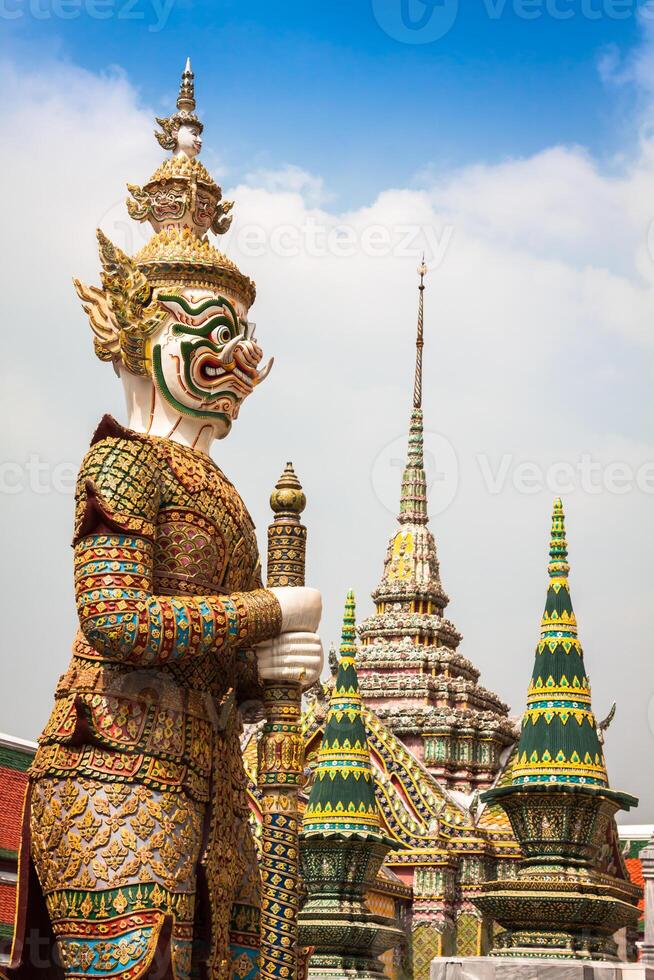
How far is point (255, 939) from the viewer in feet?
23.7

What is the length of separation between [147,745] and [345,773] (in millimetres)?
8751

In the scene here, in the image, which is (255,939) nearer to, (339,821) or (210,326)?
(210,326)

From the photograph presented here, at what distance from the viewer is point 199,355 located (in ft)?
24.6

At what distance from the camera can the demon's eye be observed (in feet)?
24.8

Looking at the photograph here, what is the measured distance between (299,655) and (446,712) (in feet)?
60.4

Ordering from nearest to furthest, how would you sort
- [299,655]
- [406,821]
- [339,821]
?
[299,655] < [339,821] < [406,821]

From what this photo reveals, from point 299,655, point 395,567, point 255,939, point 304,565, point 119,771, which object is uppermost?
point 395,567

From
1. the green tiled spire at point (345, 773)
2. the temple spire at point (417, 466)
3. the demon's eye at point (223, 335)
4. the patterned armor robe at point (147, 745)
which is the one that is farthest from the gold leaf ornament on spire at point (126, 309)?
the temple spire at point (417, 466)

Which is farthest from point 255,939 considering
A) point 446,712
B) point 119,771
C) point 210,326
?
point 446,712

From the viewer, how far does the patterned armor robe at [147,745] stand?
21.6 feet

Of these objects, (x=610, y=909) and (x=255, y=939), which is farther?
(x=610, y=909)

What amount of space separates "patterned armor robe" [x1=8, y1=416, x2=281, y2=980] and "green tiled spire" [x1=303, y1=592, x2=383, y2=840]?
7776 mm

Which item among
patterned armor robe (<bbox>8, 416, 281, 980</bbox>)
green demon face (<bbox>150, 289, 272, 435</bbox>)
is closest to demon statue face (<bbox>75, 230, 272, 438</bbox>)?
green demon face (<bbox>150, 289, 272, 435</bbox>)

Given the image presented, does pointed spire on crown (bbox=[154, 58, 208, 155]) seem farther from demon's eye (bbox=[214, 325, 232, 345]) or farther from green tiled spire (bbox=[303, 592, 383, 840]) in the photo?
green tiled spire (bbox=[303, 592, 383, 840])
